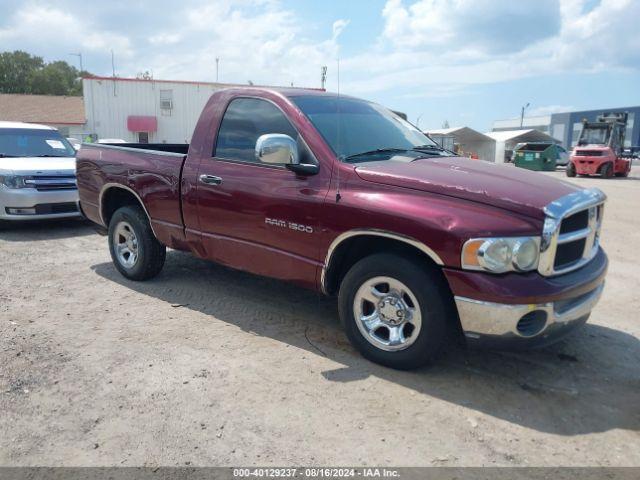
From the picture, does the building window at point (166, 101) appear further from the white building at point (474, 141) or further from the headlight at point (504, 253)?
the headlight at point (504, 253)

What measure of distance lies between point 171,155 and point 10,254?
11.5 ft

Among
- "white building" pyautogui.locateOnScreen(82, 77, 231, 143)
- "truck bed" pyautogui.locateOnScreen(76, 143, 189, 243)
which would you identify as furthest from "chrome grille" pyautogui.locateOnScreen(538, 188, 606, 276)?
"white building" pyautogui.locateOnScreen(82, 77, 231, 143)

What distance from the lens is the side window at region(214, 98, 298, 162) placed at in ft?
14.3

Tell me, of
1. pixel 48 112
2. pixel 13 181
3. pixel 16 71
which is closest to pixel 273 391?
pixel 13 181

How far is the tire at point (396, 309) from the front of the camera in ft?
11.3

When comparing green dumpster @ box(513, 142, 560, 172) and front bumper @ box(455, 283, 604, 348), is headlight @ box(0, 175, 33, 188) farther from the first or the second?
green dumpster @ box(513, 142, 560, 172)

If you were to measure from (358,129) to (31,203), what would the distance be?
6.11m

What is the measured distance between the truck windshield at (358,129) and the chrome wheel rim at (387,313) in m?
1.01

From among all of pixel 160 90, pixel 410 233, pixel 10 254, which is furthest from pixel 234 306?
pixel 160 90

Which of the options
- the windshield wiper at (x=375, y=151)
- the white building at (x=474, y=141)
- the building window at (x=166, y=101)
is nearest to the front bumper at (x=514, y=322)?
the windshield wiper at (x=375, y=151)

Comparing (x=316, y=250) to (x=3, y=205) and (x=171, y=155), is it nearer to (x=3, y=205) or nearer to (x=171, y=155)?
(x=171, y=155)

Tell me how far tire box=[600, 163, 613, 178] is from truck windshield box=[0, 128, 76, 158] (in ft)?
73.1

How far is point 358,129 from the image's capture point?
174 inches

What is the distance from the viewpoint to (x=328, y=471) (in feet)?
8.73
